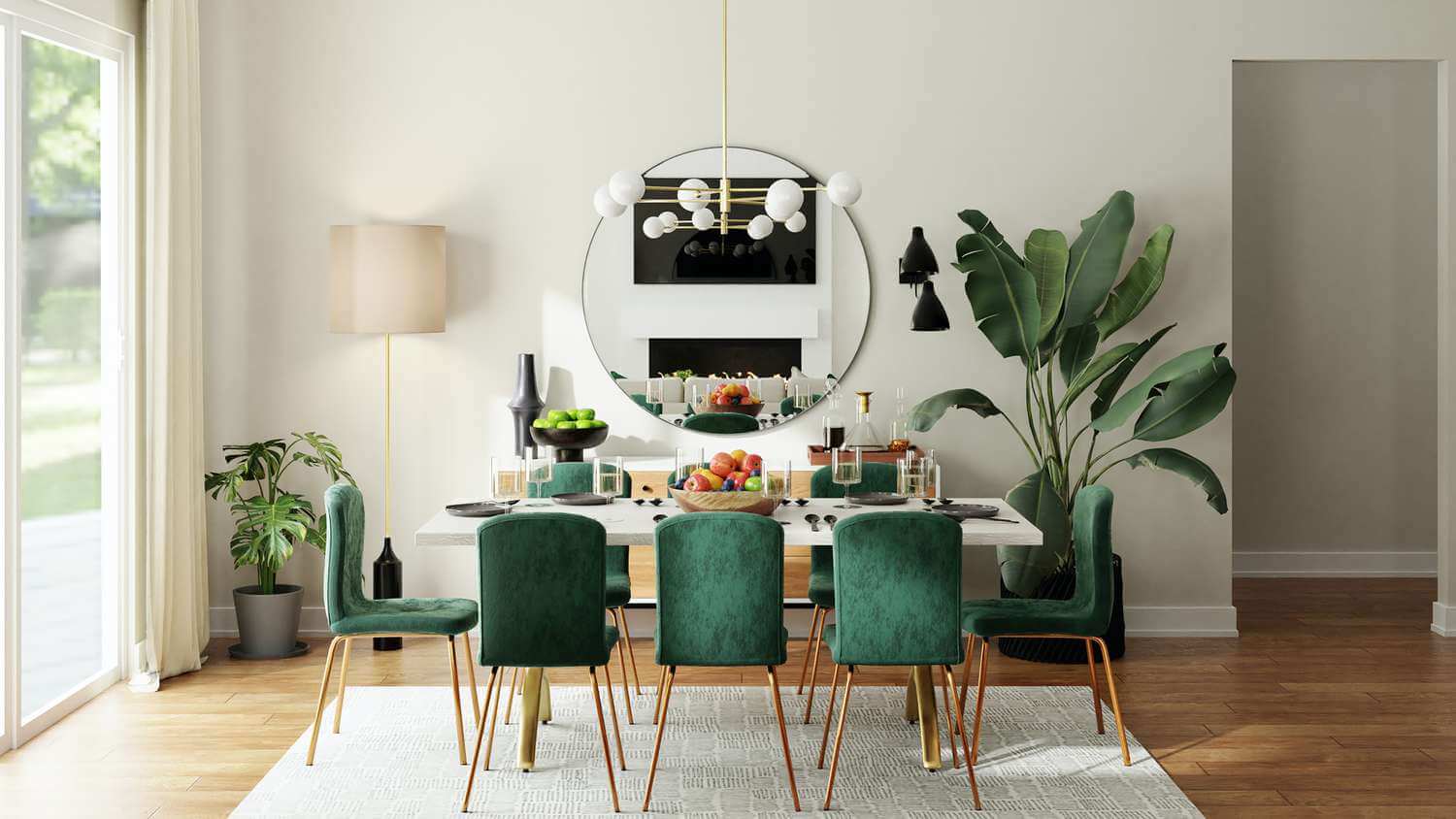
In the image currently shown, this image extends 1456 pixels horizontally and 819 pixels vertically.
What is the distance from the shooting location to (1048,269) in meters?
4.98

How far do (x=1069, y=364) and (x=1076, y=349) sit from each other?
0.07m

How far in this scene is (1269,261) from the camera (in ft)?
22.3

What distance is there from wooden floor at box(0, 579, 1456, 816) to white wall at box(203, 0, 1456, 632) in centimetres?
104

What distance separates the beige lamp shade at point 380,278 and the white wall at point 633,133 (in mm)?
315

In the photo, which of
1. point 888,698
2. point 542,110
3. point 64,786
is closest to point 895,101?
point 542,110

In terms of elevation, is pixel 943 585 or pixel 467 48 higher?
pixel 467 48

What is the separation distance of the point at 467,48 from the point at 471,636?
262 centimetres

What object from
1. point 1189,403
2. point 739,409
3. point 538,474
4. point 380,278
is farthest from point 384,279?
point 1189,403

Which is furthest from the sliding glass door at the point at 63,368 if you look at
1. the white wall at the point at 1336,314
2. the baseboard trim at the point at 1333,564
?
the baseboard trim at the point at 1333,564

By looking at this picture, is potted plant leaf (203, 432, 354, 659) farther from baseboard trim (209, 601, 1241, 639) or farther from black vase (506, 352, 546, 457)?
black vase (506, 352, 546, 457)

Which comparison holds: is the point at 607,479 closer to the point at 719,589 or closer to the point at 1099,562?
the point at 719,589

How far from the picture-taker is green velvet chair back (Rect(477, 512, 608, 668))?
339cm

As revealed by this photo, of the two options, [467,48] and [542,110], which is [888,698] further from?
[467,48]

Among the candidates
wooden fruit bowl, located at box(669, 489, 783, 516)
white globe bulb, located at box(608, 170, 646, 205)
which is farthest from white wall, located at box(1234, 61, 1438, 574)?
white globe bulb, located at box(608, 170, 646, 205)
